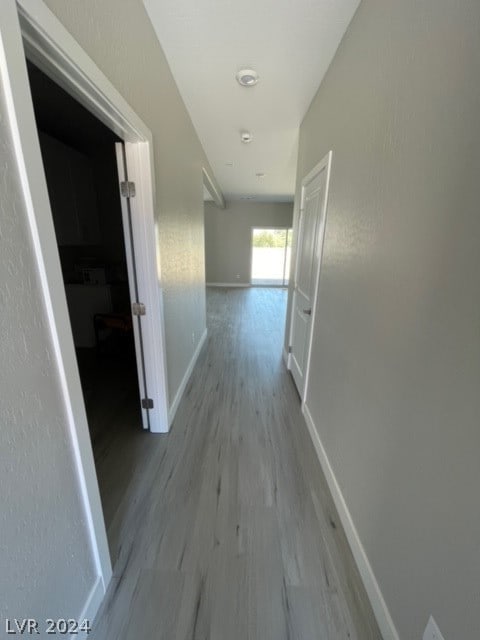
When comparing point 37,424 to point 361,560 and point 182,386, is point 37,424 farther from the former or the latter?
point 182,386

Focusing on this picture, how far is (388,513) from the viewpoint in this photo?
3.34ft

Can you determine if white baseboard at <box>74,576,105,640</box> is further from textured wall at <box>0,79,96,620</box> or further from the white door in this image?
the white door

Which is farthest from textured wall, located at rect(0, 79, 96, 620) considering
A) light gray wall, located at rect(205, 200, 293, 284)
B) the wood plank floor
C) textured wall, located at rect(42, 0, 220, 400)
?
light gray wall, located at rect(205, 200, 293, 284)

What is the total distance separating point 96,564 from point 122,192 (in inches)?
72.7

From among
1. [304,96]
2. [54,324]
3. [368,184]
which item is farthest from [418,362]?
[304,96]

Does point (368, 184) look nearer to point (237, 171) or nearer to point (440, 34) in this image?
point (440, 34)

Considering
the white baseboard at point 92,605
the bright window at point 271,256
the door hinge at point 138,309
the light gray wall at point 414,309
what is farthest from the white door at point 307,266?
the bright window at point 271,256

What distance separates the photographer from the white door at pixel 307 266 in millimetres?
2039

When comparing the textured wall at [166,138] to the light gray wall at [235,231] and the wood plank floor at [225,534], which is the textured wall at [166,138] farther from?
the light gray wall at [235,231]

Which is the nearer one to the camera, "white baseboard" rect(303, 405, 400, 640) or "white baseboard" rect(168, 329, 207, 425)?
"white baseboard" rect(303, 405, 400, 640)

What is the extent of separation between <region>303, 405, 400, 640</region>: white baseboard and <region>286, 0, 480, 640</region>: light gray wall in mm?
47

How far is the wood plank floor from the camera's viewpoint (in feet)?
3.44

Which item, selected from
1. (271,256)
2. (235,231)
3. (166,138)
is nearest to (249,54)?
(166,138)

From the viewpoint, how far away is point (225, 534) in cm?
136
